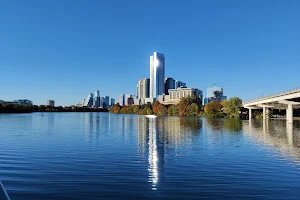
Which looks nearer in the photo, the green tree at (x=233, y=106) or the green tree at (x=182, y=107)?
the green tree at (x=233, y=106)

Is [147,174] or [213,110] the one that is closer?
[147,174]

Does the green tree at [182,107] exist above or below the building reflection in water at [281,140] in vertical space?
above

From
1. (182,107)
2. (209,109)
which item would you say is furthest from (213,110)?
(182,107)

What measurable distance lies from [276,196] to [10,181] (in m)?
13.8

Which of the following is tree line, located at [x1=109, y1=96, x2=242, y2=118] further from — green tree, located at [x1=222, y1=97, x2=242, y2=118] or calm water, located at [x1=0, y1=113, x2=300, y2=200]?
calm water, located at [x1=0, y1=113, x2=300, y2=200]

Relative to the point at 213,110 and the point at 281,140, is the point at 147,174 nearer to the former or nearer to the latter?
the point at 281,140

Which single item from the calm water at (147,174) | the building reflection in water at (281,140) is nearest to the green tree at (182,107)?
the building reflection in water at (281,140)

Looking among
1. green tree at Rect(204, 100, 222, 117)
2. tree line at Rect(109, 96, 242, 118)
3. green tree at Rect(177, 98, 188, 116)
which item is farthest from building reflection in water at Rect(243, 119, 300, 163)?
green tree at Rect(177, 98, 188, 116)

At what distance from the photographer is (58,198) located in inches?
470

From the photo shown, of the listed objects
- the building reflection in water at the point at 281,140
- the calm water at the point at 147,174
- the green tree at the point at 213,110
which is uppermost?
the green tree at the point at 213,110

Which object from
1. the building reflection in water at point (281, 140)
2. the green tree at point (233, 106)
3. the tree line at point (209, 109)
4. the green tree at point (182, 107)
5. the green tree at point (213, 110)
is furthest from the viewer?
the green tree at point (182, 107)

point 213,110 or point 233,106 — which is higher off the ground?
point 233,106

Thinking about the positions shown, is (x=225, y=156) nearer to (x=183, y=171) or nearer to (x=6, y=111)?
(x=183, y=171)

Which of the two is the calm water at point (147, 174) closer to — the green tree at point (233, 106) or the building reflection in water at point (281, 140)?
the building reflection in water at point (281, 140)
